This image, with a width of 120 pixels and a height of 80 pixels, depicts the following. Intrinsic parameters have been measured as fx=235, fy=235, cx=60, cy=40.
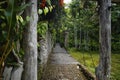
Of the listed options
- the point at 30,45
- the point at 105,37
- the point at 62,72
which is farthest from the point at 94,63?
the point at 30,45

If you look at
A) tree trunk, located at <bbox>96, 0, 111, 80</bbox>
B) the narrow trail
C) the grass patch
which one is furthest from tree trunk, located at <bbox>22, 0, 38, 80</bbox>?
the grass patch

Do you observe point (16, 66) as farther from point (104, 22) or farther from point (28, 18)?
point (104, 22)

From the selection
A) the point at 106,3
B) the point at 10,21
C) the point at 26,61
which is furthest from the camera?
the point at 106,3

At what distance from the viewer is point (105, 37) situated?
14.0ft

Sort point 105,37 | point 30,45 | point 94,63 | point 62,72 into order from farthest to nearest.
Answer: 1. point 94,63
2. point 62,72
3. point 105,37
4. point 30,45

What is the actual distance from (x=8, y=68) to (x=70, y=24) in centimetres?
2527

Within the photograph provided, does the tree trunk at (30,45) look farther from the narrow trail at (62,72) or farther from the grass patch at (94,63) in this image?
the grass patch at (94,63)

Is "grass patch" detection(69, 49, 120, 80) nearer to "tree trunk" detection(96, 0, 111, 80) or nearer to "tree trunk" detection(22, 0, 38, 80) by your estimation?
"tree trunk" detection(96, 0, 111, 80)

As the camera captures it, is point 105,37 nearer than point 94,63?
Yes

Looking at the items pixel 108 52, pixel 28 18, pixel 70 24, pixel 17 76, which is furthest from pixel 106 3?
pixel 70 24

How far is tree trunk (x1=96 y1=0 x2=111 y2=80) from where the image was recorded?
13.9ft

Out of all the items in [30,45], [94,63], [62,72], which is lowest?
[94,63]

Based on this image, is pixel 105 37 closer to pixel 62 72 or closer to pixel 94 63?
pixel 62 72

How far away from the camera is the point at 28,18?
2.31 m
